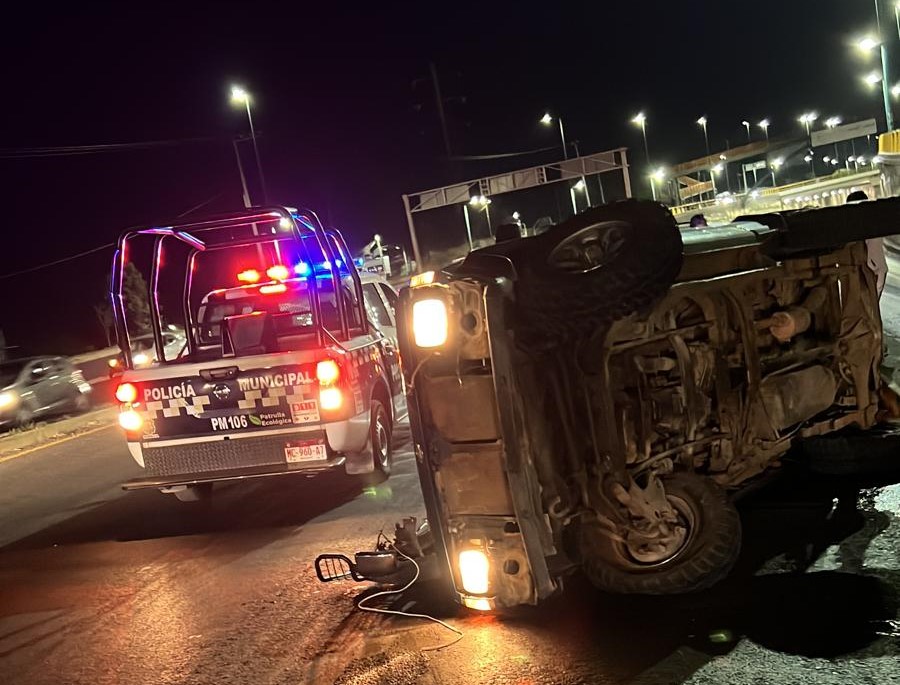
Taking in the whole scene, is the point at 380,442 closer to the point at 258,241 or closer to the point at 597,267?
the point at 258,241

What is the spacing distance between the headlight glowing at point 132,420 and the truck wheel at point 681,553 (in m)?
4.18

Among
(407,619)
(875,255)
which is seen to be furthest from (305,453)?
(875,255)

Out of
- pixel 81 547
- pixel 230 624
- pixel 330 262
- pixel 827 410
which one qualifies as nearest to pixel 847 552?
pixel 827 410

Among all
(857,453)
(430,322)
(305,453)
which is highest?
(430,322)

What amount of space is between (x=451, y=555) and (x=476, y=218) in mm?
71754

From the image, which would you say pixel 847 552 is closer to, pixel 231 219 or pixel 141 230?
pixel 231 219

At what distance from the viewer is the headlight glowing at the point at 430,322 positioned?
3539 millimetres

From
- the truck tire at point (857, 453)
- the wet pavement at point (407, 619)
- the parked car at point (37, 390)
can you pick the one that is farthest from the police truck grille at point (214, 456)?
the parked car at point (37, 390)

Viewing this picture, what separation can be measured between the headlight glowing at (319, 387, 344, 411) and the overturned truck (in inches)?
83.1

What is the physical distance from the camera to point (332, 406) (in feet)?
20.9

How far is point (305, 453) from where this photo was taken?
20.9ft

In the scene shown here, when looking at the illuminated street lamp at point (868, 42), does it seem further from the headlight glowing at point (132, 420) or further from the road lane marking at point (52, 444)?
the headlight glowing at point (132, 420)

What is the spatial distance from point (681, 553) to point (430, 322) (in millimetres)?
1692

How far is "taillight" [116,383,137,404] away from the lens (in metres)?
6.55
